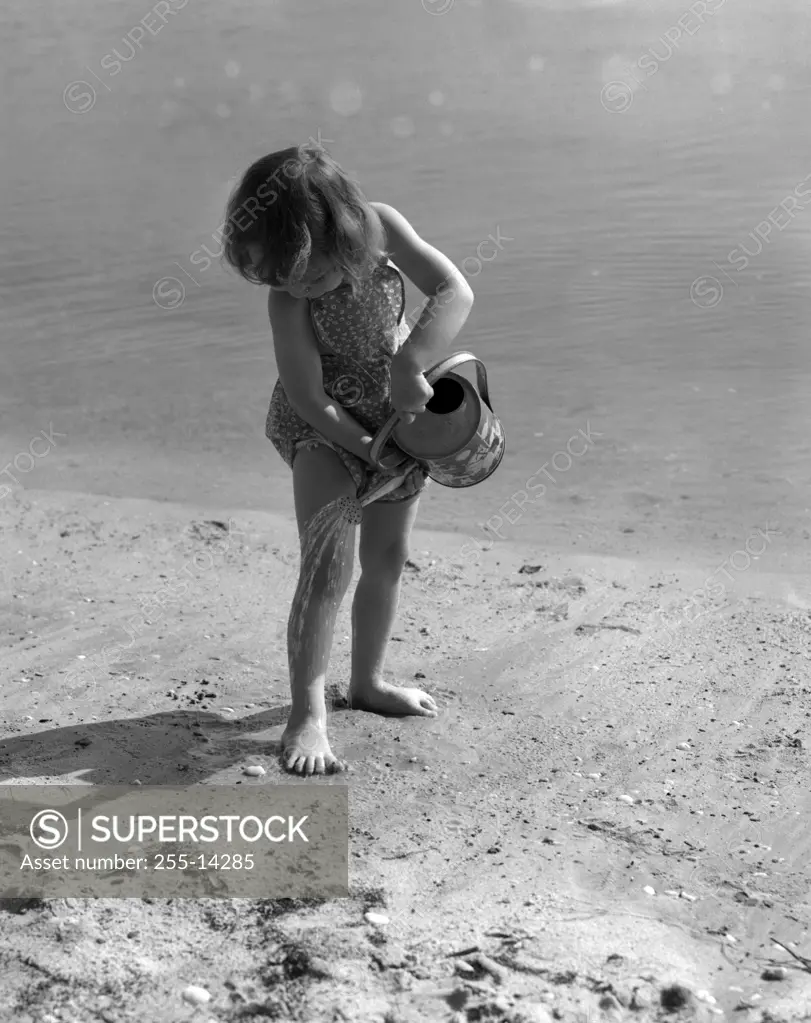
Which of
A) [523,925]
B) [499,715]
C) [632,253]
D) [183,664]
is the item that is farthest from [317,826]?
[632,253]

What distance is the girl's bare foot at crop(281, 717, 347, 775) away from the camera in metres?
2.85

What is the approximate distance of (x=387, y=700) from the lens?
323 cm

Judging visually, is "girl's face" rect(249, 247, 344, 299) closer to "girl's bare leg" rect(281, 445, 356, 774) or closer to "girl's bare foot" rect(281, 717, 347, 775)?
"girl's bare leg" rect(281, 445, 356, 774)

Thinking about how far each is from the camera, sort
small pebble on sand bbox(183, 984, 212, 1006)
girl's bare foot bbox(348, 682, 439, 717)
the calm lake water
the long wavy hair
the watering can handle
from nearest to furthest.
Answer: small pebble on sand bbox(183, 984, 212, 1006) → the long wavy hair → the watering can handle → girl's bare foot bbox(348, 682, 439, 717) → the calm lake water

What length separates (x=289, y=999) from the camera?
6.81ft

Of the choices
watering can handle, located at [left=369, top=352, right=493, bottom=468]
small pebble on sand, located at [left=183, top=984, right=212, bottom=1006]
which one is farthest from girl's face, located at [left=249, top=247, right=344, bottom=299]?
small pebble on sand, located at [left=183, top=984, right=212, bottom=1006]

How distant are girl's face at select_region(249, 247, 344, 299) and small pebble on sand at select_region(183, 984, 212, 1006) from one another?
1.44m

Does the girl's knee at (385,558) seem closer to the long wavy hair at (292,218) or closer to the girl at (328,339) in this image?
the girl at (328,339)

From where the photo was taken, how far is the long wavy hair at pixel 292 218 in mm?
2566

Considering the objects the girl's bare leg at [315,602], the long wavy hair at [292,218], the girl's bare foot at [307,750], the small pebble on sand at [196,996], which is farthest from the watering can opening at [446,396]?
the small pebble on sand at [196,996]

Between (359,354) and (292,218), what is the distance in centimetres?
42

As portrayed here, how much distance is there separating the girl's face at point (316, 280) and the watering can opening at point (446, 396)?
337 millimetres

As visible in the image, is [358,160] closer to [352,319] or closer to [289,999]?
[352,319]

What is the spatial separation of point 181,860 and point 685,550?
2988 millimetres
